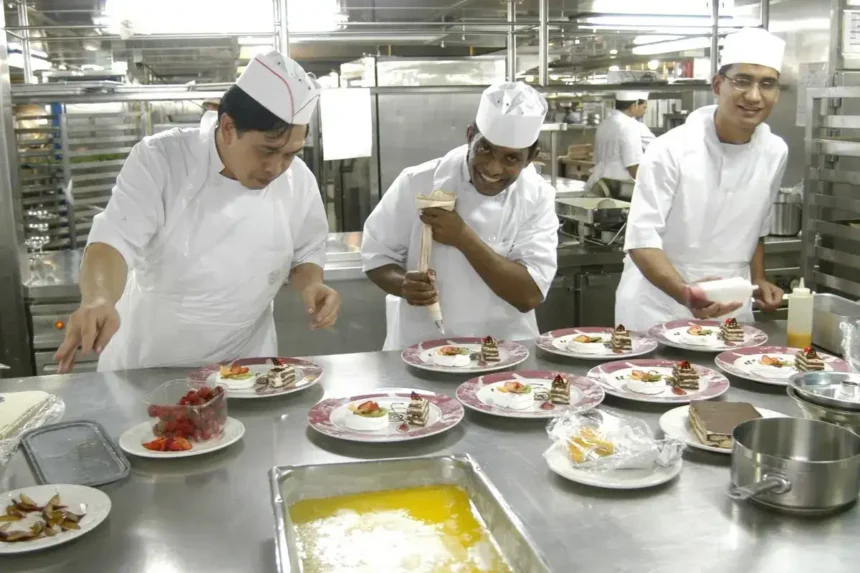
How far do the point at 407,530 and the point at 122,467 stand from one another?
0.59 m

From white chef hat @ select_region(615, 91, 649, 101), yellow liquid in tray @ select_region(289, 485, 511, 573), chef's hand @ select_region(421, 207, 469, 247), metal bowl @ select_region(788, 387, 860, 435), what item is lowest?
yellow liquid in tray @ select_region(289, 485, 511, 573)

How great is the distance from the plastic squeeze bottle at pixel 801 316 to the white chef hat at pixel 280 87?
141 cm

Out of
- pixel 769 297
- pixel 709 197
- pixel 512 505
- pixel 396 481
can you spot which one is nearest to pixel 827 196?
pixel 709 197

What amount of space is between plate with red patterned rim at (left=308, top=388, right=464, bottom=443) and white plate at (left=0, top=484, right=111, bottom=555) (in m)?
0.46

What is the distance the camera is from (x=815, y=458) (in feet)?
4.58

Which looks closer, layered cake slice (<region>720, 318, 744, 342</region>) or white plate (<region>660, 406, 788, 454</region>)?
white plate (<region>660, 406, 788, 454</region>)

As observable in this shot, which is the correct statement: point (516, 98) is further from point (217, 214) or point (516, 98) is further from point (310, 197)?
point (217, 214)

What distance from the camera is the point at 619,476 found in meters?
1.42

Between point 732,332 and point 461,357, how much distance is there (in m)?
0.79

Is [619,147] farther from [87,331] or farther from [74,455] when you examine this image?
[74,455]

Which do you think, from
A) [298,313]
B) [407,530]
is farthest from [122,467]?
[298,313]

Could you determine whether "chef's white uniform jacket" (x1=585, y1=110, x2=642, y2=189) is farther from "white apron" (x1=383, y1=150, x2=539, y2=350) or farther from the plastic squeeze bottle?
the plastic squeeze bottle

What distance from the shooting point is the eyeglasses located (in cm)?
279

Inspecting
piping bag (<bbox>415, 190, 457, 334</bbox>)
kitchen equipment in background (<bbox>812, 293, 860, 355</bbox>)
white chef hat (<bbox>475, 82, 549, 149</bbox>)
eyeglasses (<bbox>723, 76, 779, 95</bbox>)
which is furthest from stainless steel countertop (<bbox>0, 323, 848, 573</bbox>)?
eyeglasses (<bbox>723, 76, 779, 95</bbox>)
